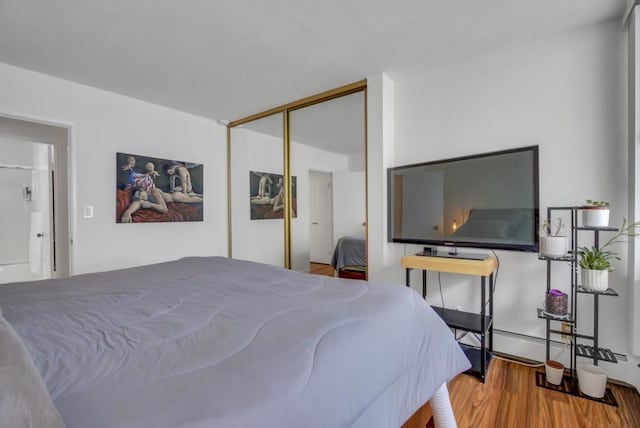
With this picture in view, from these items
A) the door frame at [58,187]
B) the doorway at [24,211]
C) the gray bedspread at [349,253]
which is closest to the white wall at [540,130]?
the gray bedspread at [349,253]

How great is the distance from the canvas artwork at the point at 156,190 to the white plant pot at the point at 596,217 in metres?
3.80

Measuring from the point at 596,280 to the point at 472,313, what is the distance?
85 cm

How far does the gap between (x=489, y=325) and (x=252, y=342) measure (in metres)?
2.05

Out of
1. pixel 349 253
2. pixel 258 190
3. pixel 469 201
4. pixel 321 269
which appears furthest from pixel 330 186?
pixel 469 201

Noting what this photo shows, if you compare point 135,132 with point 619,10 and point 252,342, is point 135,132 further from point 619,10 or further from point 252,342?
point 619,10

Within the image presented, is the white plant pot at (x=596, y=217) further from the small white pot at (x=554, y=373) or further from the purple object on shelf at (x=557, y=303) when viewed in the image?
the small white pot at (x=554, y=373)

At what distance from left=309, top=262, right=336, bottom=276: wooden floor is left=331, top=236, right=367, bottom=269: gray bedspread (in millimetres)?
71

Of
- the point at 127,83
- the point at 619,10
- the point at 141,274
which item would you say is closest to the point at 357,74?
the point at 619,10

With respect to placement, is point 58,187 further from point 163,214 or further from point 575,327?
point 575,327

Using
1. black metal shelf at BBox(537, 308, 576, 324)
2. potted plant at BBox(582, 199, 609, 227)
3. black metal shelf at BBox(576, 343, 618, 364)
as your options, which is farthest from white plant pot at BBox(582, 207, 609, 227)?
black metal shelf at BBox(576, 343, 618, 364)

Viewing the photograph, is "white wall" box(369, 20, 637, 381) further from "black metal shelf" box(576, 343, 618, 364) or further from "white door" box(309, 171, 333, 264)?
"white door" box(309, 171, 333, 264)

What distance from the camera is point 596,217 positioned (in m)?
1.84

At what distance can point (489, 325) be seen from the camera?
224 centimetres

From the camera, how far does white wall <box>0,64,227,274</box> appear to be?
2.74 m
